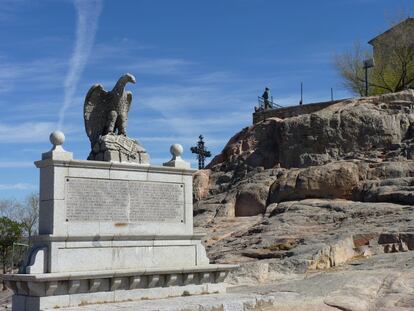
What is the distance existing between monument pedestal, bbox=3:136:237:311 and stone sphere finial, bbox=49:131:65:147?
186 mm

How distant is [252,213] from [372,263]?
10.8 m

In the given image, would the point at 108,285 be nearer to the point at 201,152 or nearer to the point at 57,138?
the point at 57,138

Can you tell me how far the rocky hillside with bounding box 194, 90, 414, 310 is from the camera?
17.2 metres

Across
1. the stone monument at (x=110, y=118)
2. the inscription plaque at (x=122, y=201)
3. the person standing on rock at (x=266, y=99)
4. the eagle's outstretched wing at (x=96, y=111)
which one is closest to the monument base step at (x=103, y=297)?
the inscription plaque at (x=122, y=201)

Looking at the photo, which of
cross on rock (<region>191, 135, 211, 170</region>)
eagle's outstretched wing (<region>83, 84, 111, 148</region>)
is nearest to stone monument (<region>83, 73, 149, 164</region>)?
eagle's outstretched wing (<region>83, 84, 111, 148</region>)

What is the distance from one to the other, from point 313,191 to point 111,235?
13.2 m

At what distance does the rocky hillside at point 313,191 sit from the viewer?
56.4 feet

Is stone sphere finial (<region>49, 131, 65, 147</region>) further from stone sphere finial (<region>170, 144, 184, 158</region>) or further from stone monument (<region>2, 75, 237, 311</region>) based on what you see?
stone sphere finial (<region>170, 144, 184, 158</region>)

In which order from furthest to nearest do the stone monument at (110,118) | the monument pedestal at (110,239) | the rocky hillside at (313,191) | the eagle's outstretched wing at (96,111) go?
the rocky hillside at (313,191) → the eagle's outstretched wing at (96,111) → the stone monument at (110,118) → the monument pedestal at (110,239)

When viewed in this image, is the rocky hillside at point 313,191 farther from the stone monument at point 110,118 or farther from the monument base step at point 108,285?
the stone monument at point 110,118

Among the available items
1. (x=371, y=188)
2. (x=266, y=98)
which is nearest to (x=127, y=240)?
(x=371, y=188)

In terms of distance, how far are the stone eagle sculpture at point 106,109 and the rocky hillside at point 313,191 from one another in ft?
15.9

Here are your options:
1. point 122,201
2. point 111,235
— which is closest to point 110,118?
point 122,201

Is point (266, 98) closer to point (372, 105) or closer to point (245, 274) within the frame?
point (372, 105)
